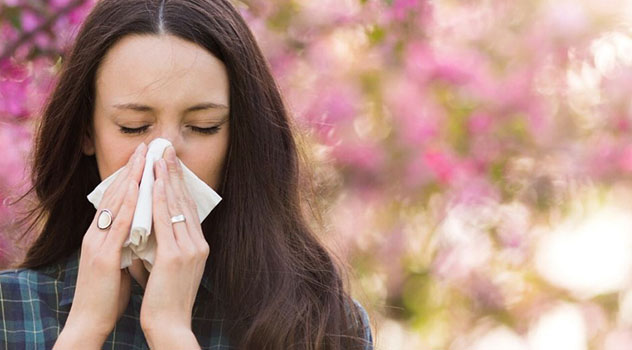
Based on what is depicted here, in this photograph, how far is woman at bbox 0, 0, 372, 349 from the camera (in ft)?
8.95

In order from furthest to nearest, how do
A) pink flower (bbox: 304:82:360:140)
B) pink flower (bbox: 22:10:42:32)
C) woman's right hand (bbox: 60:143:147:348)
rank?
pink flower (bbox: 304:82:360:140), pink flower (bbox: 22:10:42:32), woman's right hand (bbox: 60:143:147:348)

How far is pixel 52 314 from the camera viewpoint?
2.91 m

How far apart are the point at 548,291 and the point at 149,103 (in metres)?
2.70

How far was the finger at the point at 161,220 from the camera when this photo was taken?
273 cm

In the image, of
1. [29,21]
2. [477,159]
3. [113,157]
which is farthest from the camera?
[477,159]

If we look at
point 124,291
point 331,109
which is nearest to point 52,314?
point 124,291

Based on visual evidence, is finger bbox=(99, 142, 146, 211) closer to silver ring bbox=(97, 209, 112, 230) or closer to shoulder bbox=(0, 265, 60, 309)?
silver ring bbox=(97, 209, 112, 230)

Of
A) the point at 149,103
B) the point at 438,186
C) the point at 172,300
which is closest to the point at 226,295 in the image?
the point at 172,300

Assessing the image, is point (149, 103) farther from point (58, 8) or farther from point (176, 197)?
point (58, 8)

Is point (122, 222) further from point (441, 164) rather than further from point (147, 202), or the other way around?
point (441, 164)

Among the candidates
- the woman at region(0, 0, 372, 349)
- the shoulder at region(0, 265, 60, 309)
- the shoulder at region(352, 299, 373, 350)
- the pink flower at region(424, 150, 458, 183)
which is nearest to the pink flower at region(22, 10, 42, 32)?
the woman at region(0, 0, 372, 349)

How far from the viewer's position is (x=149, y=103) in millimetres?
2740

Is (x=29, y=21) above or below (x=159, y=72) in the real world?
above

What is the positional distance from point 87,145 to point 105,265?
1.31 ft
